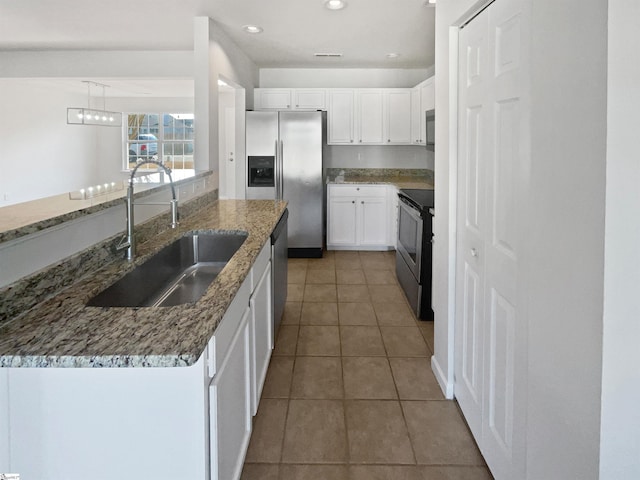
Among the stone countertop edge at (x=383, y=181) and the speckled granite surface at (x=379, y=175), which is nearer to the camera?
the stone countertop edge at (x=383, y=181)

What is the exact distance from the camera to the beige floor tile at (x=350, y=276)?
16.5 ft

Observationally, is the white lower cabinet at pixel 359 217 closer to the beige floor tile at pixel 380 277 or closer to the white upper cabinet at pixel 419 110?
the white upper cabinet at pixel 419 110

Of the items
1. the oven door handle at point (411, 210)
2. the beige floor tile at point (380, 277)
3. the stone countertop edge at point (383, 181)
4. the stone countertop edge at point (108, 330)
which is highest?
the stone countertop edge at point (383, 181)

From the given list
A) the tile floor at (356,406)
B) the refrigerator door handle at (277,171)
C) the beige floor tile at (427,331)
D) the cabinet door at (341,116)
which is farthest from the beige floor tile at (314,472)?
the cabinet door at (341,116)

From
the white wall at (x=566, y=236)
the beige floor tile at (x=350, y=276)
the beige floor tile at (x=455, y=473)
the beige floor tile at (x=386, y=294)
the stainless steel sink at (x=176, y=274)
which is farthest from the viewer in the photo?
the beige floor tile at (x=350, y=276)

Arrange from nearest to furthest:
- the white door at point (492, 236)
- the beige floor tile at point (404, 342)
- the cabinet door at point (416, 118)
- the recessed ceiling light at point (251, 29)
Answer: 1. the white door at point (492, 236)
2. the beige floor tile at point (404, 342)
3. the recessed ceiling light at point (251, 29)
4. the cabinet door at point (416, 118)

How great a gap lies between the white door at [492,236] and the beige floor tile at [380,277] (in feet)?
8.24

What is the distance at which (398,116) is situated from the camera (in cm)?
648

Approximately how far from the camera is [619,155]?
1.03 meters

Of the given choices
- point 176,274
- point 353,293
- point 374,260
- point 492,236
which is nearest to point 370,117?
point 374,260

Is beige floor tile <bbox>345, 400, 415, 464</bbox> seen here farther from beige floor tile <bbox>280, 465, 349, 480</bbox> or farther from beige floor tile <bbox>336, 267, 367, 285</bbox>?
beige floor tile <bbox>336, 267, 367, 285</bbox>

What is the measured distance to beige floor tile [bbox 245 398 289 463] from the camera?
2143 millimetres

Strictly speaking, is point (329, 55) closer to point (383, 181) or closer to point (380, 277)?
point (383, 181)

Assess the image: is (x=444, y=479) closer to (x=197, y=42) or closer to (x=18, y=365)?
(x=18, y=365)
